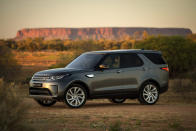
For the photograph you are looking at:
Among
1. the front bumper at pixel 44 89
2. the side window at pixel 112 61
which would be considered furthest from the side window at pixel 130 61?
the front bumper at pixel 44 89

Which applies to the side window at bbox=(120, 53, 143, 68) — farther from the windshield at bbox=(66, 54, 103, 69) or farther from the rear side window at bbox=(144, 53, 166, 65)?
the windshield at bbox=(66, 54, 103, 69)

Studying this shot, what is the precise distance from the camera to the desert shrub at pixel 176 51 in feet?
166

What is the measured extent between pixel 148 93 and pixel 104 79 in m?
2.02

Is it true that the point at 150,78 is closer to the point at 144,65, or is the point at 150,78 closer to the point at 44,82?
the point at 144,65

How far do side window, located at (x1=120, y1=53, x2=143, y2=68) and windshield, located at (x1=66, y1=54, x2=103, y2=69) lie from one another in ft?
2.70

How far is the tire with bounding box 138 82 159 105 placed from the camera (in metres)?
15.4

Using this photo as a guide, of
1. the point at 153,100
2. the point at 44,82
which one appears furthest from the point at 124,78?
the point at 44,82

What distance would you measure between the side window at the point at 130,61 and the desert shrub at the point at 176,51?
35143 millimetres

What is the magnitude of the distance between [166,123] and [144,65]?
509 centimetres

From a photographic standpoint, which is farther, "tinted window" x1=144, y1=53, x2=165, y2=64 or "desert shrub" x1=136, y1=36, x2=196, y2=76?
"desert shrub" x1=136, y1=36, x2=196, y2=76

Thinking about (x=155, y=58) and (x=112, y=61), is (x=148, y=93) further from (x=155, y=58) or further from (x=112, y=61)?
(x=112, y=61)

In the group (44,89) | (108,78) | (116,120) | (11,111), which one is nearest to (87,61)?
Answer: (108,78)

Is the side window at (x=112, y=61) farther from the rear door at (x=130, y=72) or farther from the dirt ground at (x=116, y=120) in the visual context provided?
the dirt ground at (x=116, y=120)

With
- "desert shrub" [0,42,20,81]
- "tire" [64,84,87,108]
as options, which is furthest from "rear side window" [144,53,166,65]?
"desert shrub" [0,42,20,81]
